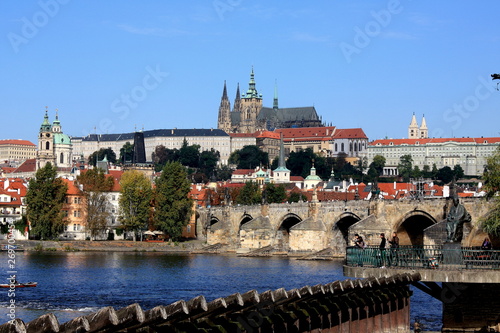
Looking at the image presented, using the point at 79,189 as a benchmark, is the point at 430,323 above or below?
below

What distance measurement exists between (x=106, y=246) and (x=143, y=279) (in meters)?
31.0

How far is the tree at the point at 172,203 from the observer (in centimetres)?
8775

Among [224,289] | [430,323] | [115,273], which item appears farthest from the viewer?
[115,273]

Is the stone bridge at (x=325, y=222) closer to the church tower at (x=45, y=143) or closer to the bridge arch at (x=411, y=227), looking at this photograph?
the bridge arch at (x=411, y=227)

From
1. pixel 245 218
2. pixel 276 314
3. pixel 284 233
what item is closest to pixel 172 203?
pixel 245 218

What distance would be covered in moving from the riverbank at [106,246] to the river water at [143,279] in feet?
11.5

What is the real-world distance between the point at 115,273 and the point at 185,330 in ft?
146

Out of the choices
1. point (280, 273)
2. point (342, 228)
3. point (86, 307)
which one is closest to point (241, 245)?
point (342, 228)

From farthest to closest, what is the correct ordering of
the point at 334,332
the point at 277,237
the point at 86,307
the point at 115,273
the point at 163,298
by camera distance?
the point at 277,237
the point at 115,273
the point at 163,298
the point at 86,307
the point at 334,332

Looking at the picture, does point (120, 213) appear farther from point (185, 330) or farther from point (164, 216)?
point (185, 330)

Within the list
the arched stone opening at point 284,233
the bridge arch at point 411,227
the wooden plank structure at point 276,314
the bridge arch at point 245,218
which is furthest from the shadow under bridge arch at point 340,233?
the wooden plank structure at point 276,314

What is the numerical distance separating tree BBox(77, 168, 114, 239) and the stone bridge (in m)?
10.6

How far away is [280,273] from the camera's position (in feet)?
188

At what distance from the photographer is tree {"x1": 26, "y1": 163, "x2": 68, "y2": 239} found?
8469 centimetres
